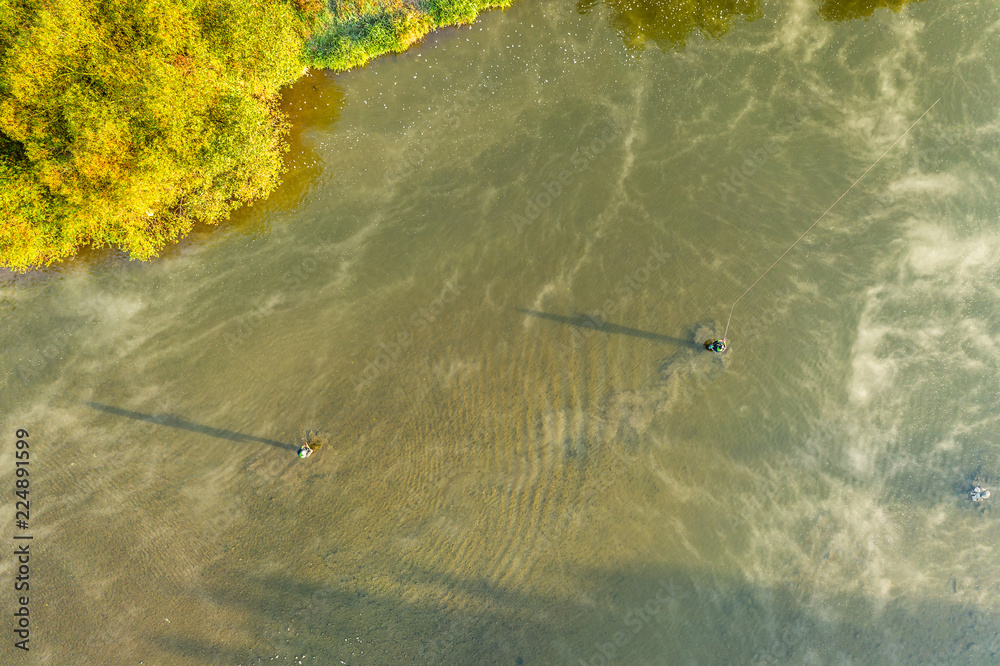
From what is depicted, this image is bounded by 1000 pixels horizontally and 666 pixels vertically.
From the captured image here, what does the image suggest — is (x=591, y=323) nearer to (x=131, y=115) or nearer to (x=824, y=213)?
(x=824, y=213)

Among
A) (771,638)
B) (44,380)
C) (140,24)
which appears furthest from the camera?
(771,638)

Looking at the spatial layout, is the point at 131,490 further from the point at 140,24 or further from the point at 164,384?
the point at 140,24

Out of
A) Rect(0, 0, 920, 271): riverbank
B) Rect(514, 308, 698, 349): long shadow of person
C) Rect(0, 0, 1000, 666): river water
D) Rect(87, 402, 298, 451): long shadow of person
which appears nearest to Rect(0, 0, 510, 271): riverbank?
Rect(0, 0, 920, 271): riverbank

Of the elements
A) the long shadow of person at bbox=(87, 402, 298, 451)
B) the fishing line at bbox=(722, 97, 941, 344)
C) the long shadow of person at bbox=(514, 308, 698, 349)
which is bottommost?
the long shadow of person at bbox=(87, 402, 298, 451)

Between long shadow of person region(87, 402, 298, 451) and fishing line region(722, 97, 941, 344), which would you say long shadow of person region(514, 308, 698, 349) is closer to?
fishing line region(722, 97, 941, 344)

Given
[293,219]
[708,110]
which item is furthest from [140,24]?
[708,110]

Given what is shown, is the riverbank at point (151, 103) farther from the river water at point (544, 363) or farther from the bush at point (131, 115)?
the river water at point (544, 363)

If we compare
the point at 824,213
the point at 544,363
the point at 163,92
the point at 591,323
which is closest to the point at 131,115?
the point at 163,92

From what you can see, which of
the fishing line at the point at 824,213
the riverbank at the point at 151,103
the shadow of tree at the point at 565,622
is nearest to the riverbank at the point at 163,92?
the riverbank at the point at 151,103
